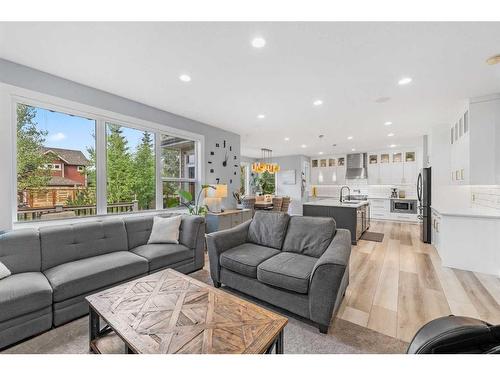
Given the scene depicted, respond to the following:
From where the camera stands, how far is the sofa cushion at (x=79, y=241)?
7.52 ft

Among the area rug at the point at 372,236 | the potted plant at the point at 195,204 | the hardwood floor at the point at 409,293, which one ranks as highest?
the potted plant at the point at 195,204

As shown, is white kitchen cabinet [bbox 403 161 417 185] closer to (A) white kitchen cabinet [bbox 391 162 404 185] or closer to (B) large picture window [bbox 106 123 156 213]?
(A) white kitchen cabinet [bbox 391 162 404 185]

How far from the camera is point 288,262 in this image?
2.28 m

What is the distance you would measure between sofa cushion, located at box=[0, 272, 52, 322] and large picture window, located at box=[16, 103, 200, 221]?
118cm

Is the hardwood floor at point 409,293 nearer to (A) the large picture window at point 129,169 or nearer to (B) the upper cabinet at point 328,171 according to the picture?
(A) the large picture window at point 129,169

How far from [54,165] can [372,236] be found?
630cm

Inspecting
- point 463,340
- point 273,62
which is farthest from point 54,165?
point 463,340

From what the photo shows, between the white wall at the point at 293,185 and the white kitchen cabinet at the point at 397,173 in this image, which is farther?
the white wall at the point at 293,185

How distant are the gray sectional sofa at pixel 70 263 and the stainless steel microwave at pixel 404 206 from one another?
7111 millimetres

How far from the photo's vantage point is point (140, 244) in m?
3.04

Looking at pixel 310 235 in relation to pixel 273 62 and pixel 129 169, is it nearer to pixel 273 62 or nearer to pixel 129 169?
pixel 273 62

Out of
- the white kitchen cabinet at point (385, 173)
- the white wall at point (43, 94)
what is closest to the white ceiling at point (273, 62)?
the white wall at point (43, 94)

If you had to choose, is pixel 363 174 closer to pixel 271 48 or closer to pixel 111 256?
pixel 271 48
